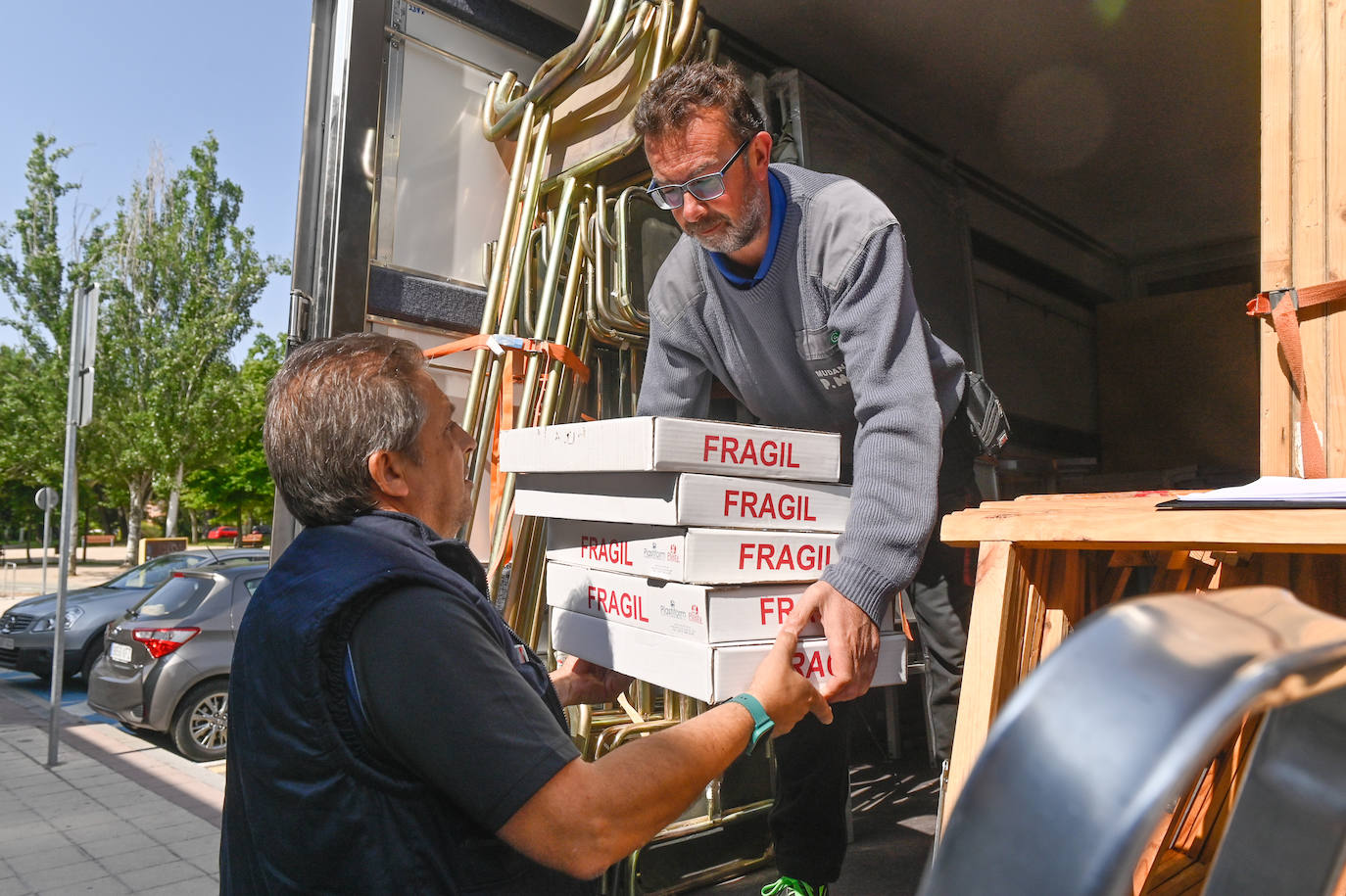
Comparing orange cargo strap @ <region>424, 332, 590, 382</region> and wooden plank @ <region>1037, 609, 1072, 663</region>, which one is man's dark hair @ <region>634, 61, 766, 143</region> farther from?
wooden plank @ <region>1037, 609, 1072, 663</region>

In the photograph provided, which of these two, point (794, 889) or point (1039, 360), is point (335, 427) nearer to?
point (794, 889)

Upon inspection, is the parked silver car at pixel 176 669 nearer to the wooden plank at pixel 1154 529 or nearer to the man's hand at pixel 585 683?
the man's hand at pixel 585 683

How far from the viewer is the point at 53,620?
9.25 m

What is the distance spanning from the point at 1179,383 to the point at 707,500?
643cm

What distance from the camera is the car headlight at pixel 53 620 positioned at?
893 cm

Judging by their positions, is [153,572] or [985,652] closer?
[985,652]

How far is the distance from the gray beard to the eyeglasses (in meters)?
0.08

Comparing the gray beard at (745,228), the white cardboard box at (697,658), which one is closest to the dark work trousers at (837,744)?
the white cardboard box at (697,658)

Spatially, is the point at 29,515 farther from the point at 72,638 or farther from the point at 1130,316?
the point at 1130,316

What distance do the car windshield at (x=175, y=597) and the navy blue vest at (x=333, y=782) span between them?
652 cm

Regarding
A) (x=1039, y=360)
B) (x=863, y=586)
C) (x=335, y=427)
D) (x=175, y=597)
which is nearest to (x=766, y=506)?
(x=863, y=586)

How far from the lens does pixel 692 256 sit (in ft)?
7.32

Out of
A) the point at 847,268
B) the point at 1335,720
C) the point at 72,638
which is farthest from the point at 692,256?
the point at 72,638

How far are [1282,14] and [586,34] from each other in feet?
6.73
